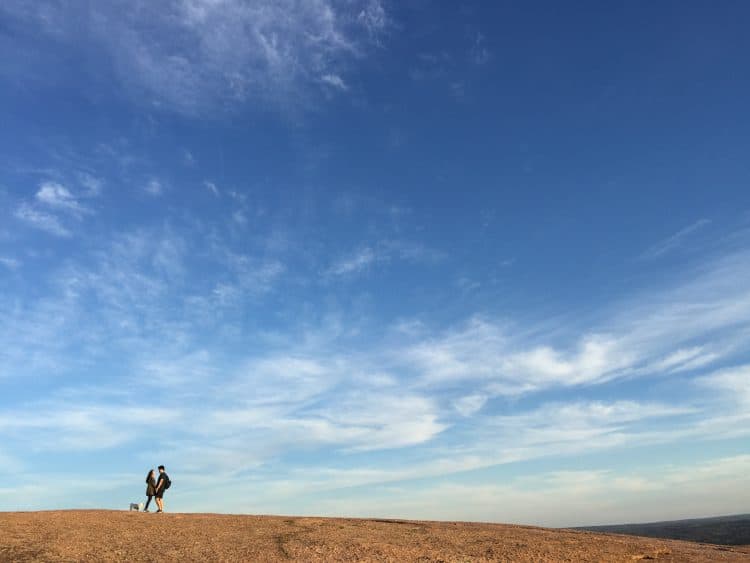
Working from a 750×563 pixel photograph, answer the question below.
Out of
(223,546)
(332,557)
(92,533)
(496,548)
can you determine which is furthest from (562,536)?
(92,533)

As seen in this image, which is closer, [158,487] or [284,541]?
[284,541]

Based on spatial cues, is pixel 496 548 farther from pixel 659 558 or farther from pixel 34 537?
pixel 34 537

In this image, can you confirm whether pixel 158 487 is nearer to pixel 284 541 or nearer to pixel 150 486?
pixel 150 486

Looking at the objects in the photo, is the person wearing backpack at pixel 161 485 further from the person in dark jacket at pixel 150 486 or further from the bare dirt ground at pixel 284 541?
the bare dirt ground at pixel 284 541

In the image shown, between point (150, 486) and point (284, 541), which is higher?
point (150, 486)

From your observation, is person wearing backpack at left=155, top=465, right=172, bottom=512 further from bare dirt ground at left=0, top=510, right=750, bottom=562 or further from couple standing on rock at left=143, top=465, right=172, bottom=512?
bare dirt ground at left=0, top=510, right=750, bottom=562

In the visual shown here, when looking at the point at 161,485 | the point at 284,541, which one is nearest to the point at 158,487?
the point at 161,485

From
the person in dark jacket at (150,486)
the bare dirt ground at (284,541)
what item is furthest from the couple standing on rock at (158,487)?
the bare dirt ground at (284,541)

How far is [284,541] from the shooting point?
2183cm

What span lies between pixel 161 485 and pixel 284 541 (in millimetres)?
12518

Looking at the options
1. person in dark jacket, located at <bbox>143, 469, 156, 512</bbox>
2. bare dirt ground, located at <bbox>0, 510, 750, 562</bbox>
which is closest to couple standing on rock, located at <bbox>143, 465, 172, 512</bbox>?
person in dark jacket, located at <bbox>143, 469, 156, 512</bbox>

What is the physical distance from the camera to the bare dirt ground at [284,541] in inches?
773

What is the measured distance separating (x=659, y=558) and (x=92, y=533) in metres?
22.6

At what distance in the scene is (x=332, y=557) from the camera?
1991 cm
